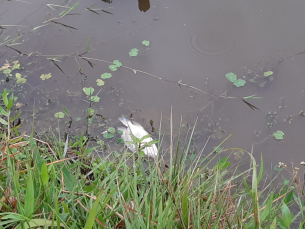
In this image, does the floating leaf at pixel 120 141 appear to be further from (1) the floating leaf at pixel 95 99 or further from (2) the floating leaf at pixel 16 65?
(2) the floating leaf at pixel 16 65

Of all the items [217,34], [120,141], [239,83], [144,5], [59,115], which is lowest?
[120,141]

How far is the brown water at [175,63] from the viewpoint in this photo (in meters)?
2.66

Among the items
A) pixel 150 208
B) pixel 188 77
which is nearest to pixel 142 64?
pixel 188 77

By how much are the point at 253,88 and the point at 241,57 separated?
0.39m

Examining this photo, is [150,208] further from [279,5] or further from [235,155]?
[279,5]

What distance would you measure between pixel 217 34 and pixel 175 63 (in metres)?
0.59

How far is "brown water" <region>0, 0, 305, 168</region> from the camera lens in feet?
8.72

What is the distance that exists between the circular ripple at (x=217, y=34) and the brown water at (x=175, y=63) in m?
0.01

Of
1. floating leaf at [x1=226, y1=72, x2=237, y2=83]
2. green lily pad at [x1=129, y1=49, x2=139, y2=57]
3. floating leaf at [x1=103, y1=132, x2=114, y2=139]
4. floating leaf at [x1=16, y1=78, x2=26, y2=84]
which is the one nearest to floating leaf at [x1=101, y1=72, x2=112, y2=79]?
green lily pad at [x1=129, y1=49, x2=139, y2=57]

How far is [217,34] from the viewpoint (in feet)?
10.5

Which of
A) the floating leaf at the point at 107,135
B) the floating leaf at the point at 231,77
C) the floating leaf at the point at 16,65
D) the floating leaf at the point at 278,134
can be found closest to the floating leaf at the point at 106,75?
the floating leaf at the point at 107,135

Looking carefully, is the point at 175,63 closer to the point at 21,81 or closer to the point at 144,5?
the point at 144,5

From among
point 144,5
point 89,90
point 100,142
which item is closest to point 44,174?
point 100,142

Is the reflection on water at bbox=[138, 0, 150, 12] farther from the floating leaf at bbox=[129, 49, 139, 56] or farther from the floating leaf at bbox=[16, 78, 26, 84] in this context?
the floating leaf at bbox=[16, 78, 26, 84]
